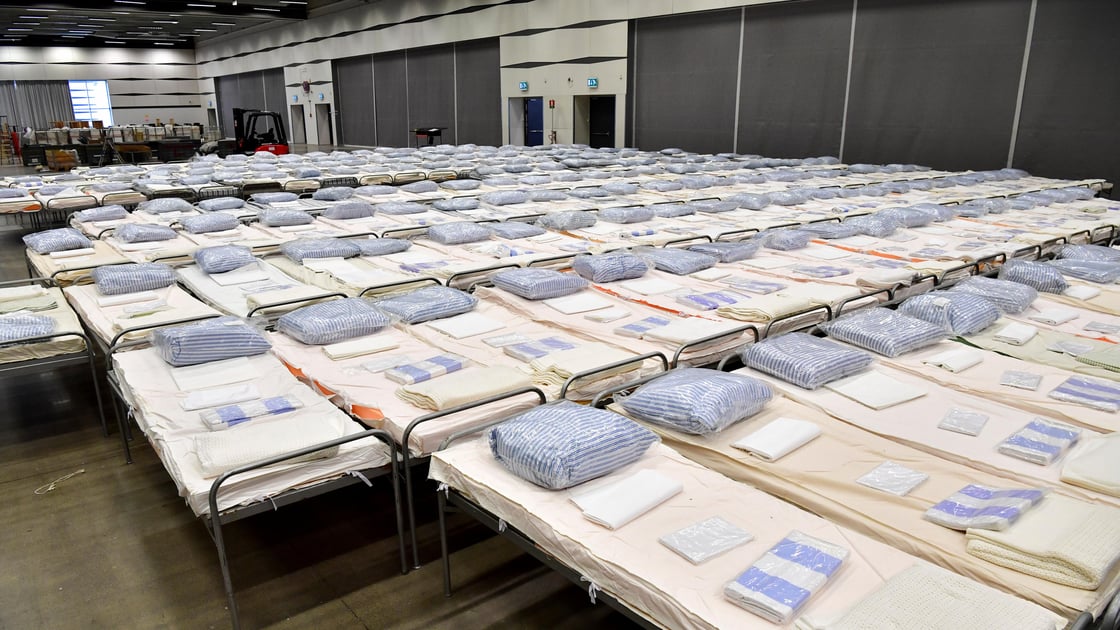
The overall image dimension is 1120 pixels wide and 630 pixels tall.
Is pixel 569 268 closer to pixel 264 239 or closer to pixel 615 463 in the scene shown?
pixel 264 239

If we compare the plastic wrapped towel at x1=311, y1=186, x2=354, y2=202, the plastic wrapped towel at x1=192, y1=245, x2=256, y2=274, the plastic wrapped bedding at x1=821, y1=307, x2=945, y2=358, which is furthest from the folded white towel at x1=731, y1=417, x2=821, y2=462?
the plastic wrapped towel at x1=311, y1=186, x2=354, y2=202

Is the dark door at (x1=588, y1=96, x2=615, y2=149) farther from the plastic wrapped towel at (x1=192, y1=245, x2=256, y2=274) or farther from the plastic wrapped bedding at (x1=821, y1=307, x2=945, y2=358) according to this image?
the plastic wrapped bedding at (x1=821, y1=307, x2=945, y2=358)

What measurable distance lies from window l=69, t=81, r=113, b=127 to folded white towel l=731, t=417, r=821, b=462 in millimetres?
45711

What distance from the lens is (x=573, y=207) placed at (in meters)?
9.66

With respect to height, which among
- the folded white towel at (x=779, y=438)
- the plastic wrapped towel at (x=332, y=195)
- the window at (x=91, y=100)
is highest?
the window at (x=91, y=100)

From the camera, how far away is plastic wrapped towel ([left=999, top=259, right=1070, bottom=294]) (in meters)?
5.61

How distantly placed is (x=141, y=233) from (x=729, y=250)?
584 cm

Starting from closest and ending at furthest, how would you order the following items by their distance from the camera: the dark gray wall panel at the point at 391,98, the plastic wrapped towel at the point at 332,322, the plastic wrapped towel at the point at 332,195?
the plastic wrapped towel at the point at 332,322
the plastic wrapped towel at the point at 332,195
the dark gray wall panel at the point at 391,98

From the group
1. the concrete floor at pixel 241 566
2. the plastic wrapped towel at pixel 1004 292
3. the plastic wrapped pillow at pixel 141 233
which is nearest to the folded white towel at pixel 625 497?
the concrete floor at pixel 241 566

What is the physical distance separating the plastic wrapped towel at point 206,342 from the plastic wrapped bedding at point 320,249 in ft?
7.44

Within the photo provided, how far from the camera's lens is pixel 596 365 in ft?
13.4

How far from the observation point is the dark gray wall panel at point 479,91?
78.1 feet

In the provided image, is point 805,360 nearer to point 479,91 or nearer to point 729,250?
point 729,250

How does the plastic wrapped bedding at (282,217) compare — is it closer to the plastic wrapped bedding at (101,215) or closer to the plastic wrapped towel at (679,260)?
the plastic wrapped bedding at (101,215)
